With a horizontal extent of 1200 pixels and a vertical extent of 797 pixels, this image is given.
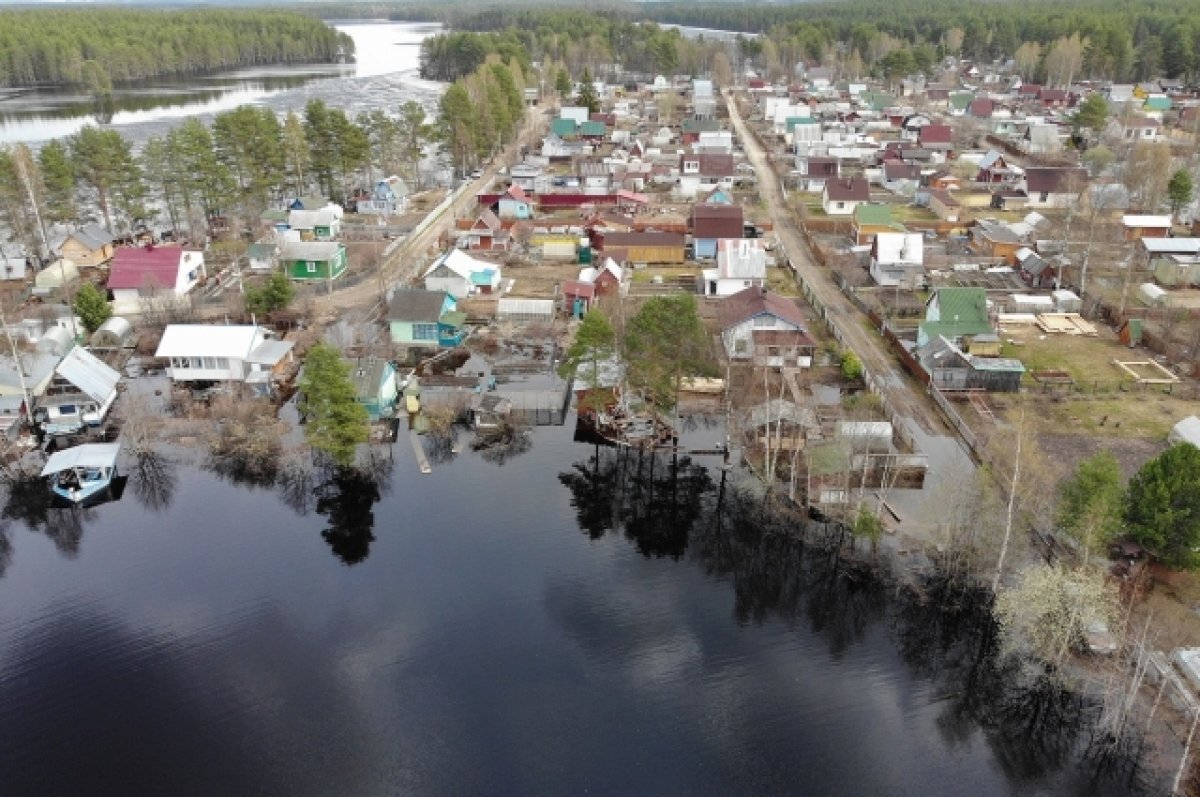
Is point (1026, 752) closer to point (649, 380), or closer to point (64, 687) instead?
point (649, 380)

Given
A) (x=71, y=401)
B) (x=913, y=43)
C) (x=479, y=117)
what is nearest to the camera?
(x=71, y=401)

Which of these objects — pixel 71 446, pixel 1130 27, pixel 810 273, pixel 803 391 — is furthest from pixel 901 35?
pixel 71 446

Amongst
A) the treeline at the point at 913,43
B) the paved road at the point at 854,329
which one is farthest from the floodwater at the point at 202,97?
the paved road at the point at 854,329

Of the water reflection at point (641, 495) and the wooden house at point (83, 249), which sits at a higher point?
the wooden house at point (83, 249)

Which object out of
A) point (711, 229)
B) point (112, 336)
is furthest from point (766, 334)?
point (112, 336)

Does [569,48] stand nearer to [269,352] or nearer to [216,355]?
[269,352]

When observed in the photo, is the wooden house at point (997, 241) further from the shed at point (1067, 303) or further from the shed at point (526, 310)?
the shed at point (526, 310)

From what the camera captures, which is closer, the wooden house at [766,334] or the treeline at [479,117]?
the wooden house at [766,334]

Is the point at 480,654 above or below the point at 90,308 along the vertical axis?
below
